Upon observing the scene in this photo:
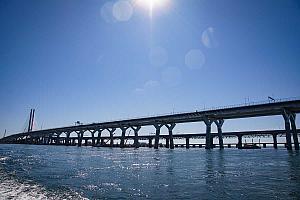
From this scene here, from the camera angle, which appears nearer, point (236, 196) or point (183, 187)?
point (236, 196)

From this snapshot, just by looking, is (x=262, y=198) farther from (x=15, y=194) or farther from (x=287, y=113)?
(x=287, y=113)

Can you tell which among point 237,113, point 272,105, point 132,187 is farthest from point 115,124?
point 132,187

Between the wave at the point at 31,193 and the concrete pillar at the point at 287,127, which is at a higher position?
the concrete pillar at the point at 287,127

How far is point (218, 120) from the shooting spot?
114 m

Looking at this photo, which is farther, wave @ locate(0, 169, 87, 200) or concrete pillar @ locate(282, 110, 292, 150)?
concrete pillar @ locate(282, 110, 292, 150)

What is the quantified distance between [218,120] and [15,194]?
10840cm

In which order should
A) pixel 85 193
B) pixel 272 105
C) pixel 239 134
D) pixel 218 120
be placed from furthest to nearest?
1. pixel 239 134
2. pixel 218 120
3. pixel 272 105
4. pixel 85 193

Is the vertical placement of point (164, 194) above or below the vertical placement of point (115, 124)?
below

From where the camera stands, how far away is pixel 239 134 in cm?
16962

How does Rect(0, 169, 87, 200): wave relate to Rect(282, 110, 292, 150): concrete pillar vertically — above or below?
below

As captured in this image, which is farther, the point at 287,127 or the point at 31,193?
the point at 287,127

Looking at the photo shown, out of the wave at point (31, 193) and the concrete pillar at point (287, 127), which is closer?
the wave at point (31, 193)

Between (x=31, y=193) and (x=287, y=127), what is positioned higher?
(x=287, y=127)

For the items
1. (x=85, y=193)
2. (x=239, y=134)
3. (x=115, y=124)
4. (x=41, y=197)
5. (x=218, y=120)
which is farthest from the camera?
(x=239, y=134)
